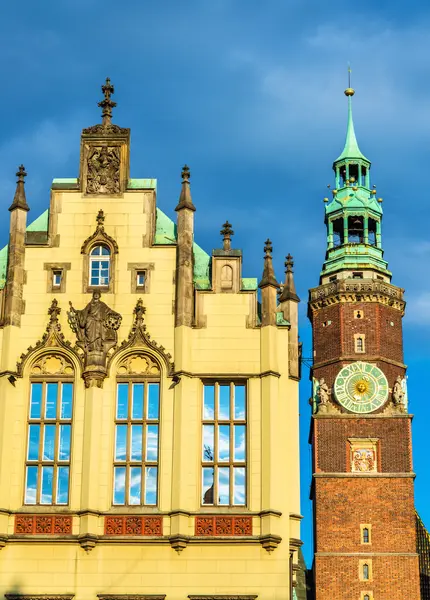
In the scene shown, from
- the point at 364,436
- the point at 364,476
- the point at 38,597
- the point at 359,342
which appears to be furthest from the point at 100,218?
the point at 359,342

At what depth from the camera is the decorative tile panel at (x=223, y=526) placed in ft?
125

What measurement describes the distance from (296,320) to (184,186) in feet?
15.6

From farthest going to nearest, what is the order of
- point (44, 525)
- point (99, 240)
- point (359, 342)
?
point (359, 342) < point (99, 240) < point (44, 525)

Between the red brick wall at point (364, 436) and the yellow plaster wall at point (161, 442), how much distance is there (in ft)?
200

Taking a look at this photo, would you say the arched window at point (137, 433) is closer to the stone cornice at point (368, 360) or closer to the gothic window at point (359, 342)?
the stone cornice at point (368, 360)

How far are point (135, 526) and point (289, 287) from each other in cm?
801

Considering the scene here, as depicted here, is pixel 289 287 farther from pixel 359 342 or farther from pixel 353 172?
pixel 353 172

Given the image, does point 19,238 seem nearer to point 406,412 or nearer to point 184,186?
point 184,186

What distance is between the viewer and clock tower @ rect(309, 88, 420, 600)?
97.8m

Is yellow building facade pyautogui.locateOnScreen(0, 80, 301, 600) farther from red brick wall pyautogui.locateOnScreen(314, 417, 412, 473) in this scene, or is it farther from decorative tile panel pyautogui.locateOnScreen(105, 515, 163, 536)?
red brick wall pyautogui.locateOnScreen(314, 417, 412, 473)

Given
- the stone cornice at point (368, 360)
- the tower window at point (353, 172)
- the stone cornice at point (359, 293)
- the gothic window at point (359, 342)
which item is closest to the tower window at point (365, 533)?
the stone cornice at point (368, 360)


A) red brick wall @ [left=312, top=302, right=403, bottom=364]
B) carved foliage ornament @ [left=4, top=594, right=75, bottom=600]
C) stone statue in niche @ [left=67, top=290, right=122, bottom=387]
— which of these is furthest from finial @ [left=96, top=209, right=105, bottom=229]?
red brick wall @ [left=312, top=302, right=403, bottom=364]

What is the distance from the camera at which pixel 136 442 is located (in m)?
39.1

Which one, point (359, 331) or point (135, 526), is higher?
point (359, 331)
